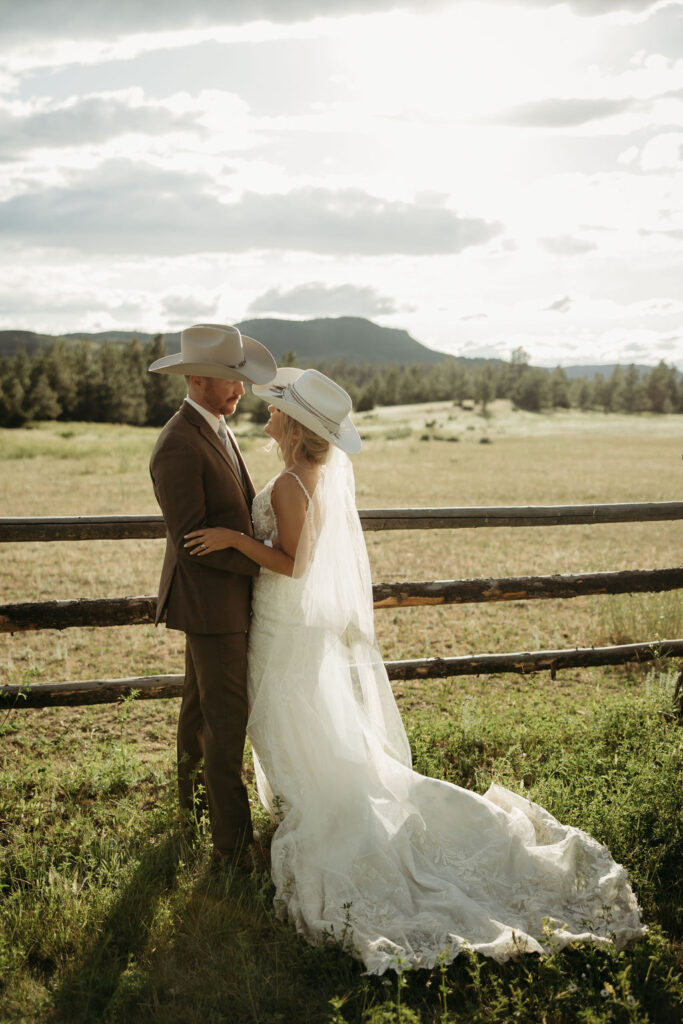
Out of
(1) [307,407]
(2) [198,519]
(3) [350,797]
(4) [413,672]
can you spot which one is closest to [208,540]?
(2) [198,519]

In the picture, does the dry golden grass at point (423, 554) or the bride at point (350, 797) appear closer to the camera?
the bride at point (350, 797)

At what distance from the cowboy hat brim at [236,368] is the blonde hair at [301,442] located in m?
0.23

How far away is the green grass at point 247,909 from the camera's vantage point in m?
2.81

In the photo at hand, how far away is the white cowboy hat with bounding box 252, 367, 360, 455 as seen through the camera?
3529 mm

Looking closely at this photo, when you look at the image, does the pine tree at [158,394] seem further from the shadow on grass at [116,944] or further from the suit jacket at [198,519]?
the shadow on grass at [116,944]

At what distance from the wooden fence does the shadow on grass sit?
4.33ft

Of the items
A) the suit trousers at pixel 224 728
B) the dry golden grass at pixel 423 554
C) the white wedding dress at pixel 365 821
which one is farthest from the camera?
the dry golden grass at pixel 423 554

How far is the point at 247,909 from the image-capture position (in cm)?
326

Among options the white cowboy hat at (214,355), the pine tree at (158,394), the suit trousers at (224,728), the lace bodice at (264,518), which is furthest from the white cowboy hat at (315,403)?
the pine tree at (158,394)

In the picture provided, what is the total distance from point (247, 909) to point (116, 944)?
0.57 meters

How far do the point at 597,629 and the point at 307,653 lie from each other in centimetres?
528

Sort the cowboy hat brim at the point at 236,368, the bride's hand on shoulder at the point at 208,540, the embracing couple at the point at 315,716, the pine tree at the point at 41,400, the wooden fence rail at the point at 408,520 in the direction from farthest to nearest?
the pine tree at the point at 41,400
the wooden fence rail at the point at 408,520
the cowboy hat brim at the point at 236,368
the bride's hand on shoulder at the point at 208,540
the embracing couple at the point at 315,716

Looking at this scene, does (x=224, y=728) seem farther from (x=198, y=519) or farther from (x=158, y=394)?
(x=158, y=394)

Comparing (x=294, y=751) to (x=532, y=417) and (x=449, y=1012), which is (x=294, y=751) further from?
(x=532, y=417)
